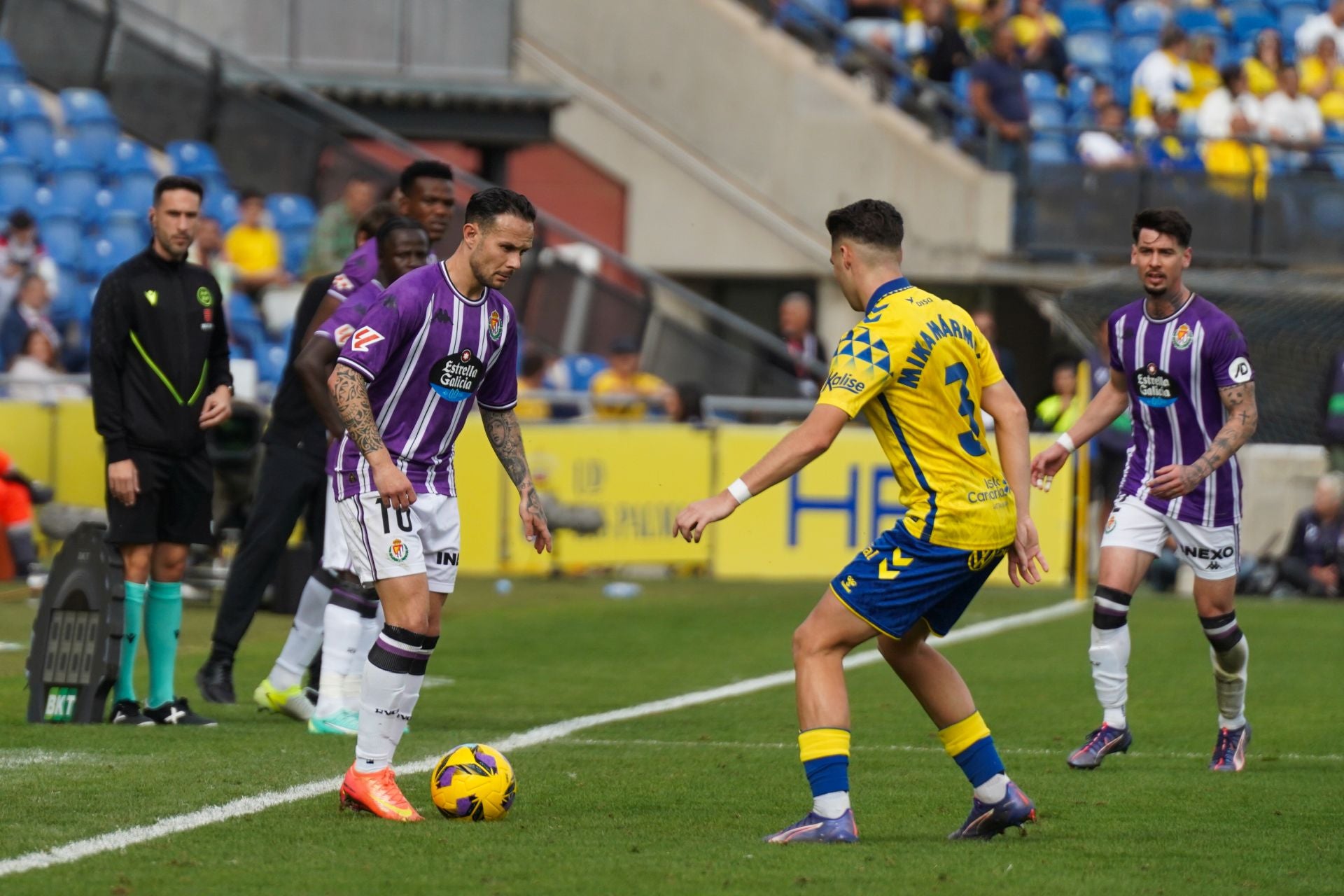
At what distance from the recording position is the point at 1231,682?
28.9 feet

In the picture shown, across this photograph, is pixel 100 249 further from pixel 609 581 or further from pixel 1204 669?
pixel 1204 669

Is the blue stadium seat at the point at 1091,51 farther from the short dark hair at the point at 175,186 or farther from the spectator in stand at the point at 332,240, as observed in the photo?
the short dark hair at the point at 175,186

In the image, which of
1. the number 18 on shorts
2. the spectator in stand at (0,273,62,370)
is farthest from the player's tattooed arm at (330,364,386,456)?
the spectator in stand at (0,273,62,370)

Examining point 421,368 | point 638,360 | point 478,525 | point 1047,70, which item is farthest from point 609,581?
point 1047,70

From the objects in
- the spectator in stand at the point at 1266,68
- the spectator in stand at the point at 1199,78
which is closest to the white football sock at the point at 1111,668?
the spectator in stand at the point at 1199,78

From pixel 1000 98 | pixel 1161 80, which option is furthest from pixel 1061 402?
pixel 1161 80

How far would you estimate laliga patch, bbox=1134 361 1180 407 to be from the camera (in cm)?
882

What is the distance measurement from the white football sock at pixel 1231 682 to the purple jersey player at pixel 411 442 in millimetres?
3189

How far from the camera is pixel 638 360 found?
67.9 feet

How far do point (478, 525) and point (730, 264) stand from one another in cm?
1017

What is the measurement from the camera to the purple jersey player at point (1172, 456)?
871 centimetres

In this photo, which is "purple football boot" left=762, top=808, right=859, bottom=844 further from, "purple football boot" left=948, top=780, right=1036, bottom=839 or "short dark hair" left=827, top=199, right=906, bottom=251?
"short dark hair" left=827, top=199, right=906, bottom=251

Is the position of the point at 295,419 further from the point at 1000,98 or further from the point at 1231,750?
the point at 1000,98

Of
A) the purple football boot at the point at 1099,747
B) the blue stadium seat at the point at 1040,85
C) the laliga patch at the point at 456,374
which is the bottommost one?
the purple football boot at the point at 1099,747
